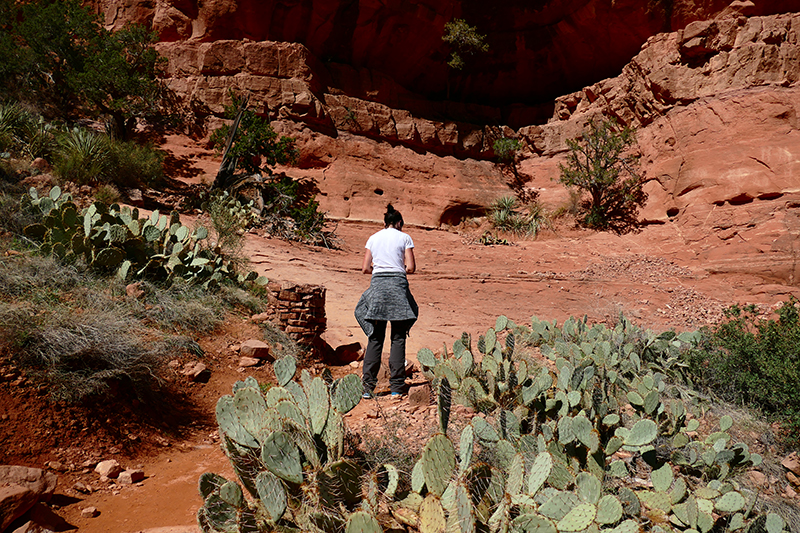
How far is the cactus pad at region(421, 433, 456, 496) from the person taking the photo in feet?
6.19

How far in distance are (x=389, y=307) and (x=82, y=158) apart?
816 cm

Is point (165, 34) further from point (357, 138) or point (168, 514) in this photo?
point (168, 514)

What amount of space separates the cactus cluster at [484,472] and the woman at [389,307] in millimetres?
414

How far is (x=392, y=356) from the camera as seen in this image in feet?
12.4

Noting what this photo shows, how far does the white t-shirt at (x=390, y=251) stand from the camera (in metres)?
3.90

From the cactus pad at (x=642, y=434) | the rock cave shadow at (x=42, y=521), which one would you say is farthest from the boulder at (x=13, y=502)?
the cactus pad at (x=642, y=434)

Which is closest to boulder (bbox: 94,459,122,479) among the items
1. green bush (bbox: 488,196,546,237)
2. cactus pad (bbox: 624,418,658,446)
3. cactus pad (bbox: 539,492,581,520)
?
cactus pad (bbox: 539,492,581,520)

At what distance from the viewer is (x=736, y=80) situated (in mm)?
12461

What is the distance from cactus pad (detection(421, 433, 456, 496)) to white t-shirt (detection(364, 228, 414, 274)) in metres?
2.07

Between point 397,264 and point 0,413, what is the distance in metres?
2.63

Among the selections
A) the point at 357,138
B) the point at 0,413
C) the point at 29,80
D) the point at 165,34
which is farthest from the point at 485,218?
the point at 0,413

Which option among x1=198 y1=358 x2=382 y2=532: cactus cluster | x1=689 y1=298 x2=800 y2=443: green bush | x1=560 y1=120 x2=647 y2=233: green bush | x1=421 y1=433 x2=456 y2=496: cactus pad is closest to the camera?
x1=198 y1=358 x2=382 y2=532: cactus cluster

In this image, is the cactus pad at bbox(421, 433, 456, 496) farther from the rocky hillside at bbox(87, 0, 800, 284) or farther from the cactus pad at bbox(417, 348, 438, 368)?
the rocky hillside at bbox(87, 0, 800, 284)

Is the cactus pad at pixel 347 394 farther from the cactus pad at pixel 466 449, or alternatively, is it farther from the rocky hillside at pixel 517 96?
the rocky hillside at pixel 517 96
